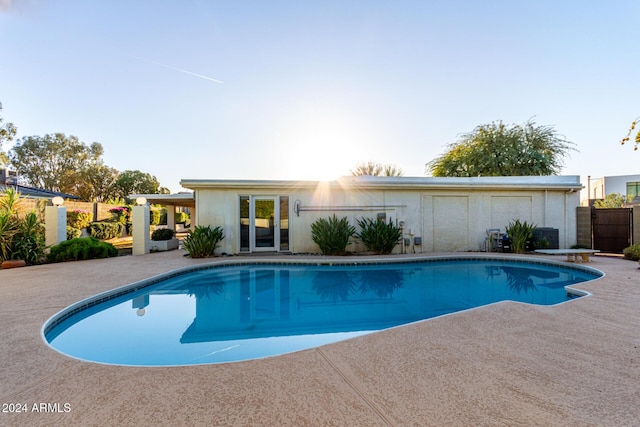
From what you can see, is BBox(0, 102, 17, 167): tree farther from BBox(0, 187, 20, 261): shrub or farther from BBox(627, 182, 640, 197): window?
BBox(627, 182, 640, 197): window

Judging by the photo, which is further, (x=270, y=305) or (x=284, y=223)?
(x=284, y=223)

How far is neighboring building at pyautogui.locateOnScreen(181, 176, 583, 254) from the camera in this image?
10.2 meters

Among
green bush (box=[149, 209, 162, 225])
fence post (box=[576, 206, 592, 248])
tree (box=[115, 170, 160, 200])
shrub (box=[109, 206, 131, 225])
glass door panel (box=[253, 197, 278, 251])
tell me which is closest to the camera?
glass door panel (box=[253, 197, 278, 251])

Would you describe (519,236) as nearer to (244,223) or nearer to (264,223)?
(264,223)

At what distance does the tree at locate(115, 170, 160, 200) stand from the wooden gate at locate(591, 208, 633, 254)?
3794cm

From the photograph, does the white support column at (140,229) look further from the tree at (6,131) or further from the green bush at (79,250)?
the tree at (6,131)

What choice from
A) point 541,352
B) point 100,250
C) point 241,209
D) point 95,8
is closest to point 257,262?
point 241,209

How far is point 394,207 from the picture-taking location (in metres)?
11.0

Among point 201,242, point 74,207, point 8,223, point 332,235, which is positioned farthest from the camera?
point 74,207

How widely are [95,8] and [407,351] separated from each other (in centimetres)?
1123

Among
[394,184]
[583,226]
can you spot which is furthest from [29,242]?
[583,226]

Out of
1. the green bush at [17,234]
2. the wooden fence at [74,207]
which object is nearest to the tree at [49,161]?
the wooden fence at [74,207]

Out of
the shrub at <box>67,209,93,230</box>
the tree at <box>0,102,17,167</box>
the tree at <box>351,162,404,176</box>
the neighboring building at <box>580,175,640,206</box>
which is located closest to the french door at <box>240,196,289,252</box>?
the shrub at <box>67,209,93,230</box>

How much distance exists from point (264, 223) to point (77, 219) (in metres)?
9.06
